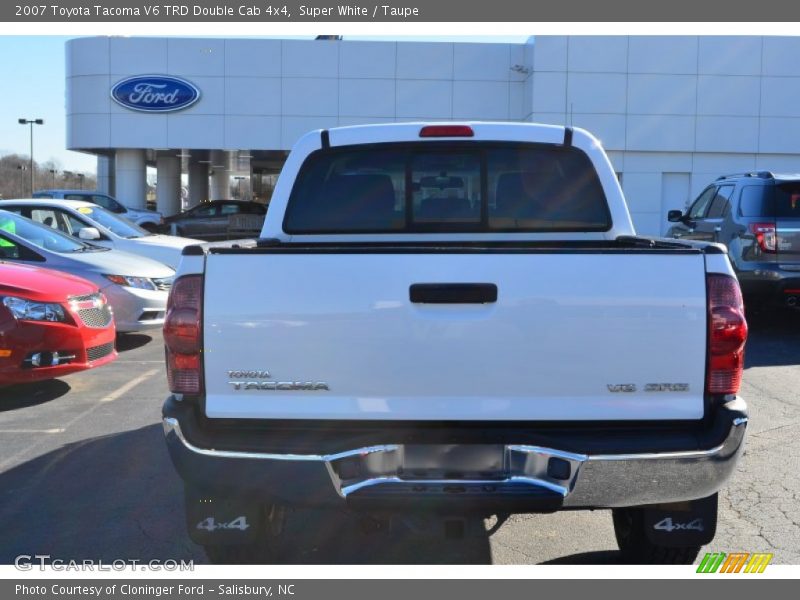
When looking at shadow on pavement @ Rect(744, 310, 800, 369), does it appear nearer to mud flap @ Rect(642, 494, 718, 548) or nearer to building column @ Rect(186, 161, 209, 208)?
mud flap @ Rect(642, 494, 718, 548)

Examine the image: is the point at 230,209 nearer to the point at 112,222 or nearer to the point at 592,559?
the point at 112,222

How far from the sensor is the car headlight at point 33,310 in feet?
23.5

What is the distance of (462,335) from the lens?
3244 mm

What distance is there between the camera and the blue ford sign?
29.0 m

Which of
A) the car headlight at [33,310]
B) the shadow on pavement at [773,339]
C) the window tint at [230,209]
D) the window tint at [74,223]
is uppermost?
the window tint at [230,209]

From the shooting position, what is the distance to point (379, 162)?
4934mm

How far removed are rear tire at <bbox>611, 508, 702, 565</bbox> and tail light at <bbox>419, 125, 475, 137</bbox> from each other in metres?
2.17

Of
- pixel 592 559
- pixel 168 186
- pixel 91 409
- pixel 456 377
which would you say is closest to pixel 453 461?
pixel 456 377

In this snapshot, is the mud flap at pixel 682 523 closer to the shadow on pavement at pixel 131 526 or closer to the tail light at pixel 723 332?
the tail light at pixel 723 332

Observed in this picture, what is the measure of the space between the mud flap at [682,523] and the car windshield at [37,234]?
801 cm

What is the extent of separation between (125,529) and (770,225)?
849 cm

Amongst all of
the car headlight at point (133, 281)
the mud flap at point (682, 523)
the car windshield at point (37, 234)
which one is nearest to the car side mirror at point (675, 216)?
the car headlight at point (133, 281)
